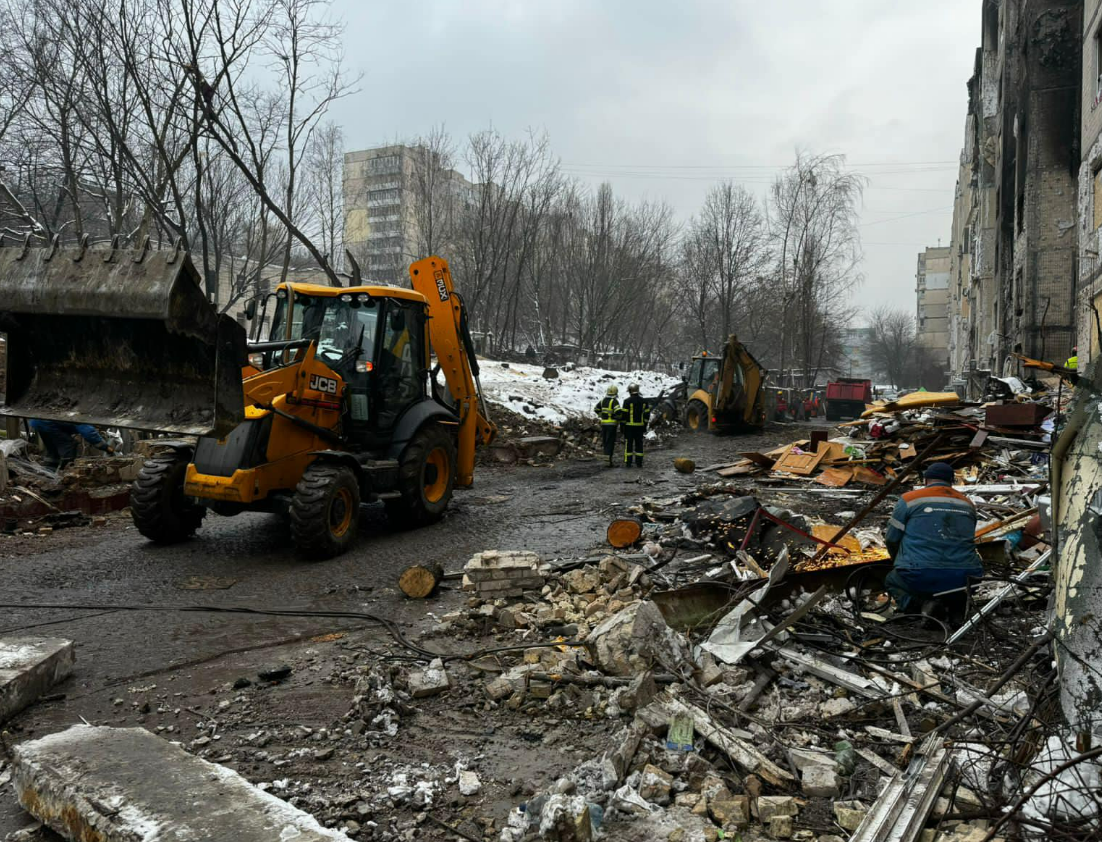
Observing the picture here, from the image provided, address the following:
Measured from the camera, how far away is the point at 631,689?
14.9ft

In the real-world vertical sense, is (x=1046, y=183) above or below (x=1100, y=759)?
above

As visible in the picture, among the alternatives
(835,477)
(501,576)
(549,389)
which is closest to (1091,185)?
(835,477)

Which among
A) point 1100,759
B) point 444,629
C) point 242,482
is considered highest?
point 242,482

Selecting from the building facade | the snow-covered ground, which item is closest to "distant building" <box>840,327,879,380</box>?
the snow-covered ground

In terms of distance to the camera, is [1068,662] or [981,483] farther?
[981,483]

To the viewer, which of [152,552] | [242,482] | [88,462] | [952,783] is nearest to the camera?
[952,783]

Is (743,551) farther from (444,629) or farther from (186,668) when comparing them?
(186,668)

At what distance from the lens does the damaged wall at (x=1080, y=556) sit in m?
3.43

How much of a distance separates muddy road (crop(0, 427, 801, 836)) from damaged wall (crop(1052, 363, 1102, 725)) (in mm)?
3576

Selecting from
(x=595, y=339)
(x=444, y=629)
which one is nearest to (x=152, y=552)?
(x=444, y=629)

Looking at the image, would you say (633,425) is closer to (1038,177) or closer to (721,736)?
(721,736)

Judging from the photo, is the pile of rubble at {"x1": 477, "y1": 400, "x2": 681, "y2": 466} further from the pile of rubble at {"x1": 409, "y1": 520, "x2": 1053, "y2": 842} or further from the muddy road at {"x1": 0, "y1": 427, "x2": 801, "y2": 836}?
the pile of rubble at {"x1": 409, "y1": 520, "x2": 1053, "y2": 842}

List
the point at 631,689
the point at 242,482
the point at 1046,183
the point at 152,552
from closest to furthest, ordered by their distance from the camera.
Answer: the point at 631,689 < the point at 242,482 < the point at 152,552 < the point at 1046,183

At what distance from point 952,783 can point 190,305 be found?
5.79m
